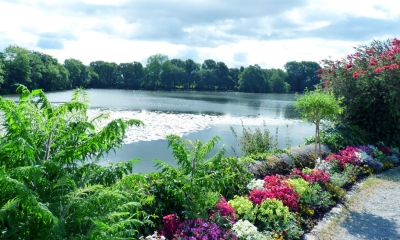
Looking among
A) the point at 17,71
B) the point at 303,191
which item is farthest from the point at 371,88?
the point at 17,71

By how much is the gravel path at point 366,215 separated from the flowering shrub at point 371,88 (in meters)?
3.32

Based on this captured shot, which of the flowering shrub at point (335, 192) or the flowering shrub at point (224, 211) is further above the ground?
the flowering shrub at point (224, 211)

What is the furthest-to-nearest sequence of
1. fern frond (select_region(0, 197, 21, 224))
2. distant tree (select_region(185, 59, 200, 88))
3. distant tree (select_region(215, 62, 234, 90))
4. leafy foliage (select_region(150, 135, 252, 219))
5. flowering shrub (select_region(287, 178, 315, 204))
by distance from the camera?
distant tree (select_region(185, 59, 200, 88)), distant tree (select_region(215, 62, 234, 90)), flowering shrub (select_region(287, 178, 315, 204)), leafy foliage (select_region(150, 135, 252, 219)), fern frond (select_region(0, 197, 21, 224))

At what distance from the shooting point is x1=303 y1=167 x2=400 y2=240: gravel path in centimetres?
518

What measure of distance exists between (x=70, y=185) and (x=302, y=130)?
19.1 meters

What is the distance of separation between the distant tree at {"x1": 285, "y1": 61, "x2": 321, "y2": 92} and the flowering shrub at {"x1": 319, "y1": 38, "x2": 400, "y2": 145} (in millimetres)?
80690

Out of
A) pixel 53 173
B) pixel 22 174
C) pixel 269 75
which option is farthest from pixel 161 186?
pixel 269 75

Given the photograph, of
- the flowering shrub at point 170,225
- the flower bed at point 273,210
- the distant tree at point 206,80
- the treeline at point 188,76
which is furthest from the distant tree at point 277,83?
the flowering shrub at point 170,225

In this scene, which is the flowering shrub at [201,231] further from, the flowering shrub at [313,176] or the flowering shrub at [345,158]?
the flowering shrub at [345,158]

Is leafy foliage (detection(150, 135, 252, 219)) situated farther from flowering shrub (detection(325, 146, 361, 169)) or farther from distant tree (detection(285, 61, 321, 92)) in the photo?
distant tree (detection(285, 61, 321, 92))

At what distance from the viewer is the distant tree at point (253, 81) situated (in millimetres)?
80250

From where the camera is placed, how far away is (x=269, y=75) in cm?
8812

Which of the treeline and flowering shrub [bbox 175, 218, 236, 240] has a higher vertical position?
the treeline

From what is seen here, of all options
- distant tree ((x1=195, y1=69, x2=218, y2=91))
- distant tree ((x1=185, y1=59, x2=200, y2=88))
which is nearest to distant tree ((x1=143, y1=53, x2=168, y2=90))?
distant tree ((x1=185, y1=59, x2=200, y2=88))
